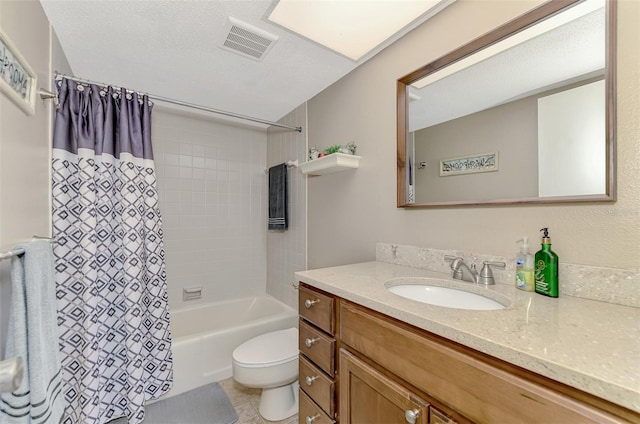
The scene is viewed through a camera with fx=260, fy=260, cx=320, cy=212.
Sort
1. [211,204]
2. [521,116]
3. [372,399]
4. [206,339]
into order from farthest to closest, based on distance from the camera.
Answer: [211,204] → [206,339] → [521,116] → [372,399]

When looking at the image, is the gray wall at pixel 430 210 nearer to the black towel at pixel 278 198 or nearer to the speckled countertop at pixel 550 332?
the speckled countertop at pixel 550 332

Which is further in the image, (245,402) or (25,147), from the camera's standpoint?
(245,402)

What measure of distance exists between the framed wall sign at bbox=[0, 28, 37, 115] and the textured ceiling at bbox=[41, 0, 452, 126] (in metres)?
0.49

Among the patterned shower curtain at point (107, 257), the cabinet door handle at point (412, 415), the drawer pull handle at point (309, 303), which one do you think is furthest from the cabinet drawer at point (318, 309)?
the patterned shower curtain at point (107, 257)

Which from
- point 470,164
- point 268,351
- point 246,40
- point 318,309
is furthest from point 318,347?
point 246,40

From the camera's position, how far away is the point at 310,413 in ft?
3.68

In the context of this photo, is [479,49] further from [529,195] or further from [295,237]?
[295,237]

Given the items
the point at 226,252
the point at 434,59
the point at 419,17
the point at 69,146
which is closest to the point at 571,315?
the point at 434,59

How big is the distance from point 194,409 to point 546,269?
204 cm

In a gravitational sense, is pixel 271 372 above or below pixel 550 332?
below

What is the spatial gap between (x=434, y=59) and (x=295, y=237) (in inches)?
66.9

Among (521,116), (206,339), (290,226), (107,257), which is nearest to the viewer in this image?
(521,116)

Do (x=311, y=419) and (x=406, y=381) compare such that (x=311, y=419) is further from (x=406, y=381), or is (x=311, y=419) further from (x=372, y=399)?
(x=406, y=381)

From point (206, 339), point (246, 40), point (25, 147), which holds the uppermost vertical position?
point (246, 40)
